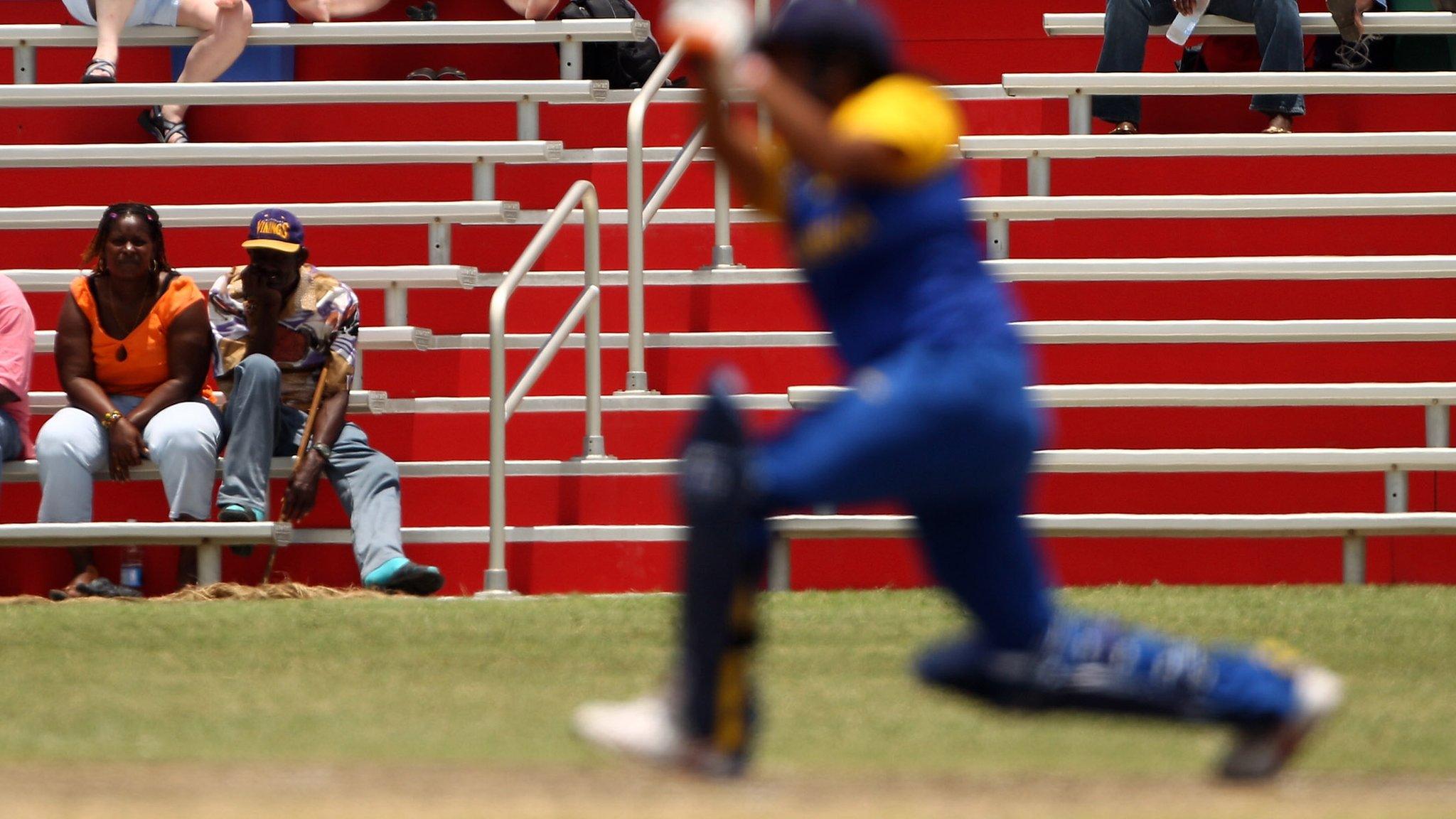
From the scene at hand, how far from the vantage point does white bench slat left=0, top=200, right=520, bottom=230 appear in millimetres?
9852

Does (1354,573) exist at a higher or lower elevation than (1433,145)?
lower

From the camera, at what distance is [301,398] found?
8.81 meters

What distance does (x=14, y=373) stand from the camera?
8.69 metres

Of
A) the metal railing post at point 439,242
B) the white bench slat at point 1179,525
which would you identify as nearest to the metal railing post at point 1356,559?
the white bench slat at point 1179,525

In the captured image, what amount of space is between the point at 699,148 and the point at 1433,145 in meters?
3.43

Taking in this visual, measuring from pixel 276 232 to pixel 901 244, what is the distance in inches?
214

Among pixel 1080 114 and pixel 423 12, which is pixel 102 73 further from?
pixel 1080 114

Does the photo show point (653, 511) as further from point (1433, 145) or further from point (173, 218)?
point (1433, 145)

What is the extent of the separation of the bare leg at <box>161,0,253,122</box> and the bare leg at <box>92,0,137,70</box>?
301 mm

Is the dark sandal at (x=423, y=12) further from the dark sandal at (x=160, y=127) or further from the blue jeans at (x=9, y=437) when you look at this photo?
the blue jeans at (x=9, y=437)

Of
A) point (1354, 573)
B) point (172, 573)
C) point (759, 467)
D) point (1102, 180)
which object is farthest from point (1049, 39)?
point (759, 467)

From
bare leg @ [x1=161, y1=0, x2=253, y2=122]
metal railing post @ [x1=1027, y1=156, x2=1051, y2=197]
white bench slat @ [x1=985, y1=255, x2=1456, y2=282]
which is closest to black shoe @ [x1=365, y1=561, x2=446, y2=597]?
white bench slat @ [x1=985, y1=255, x2=1456, y2=282]

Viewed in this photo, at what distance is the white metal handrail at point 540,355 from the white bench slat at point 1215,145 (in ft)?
6.16

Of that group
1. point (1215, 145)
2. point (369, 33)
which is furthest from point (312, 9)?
point (1215, 145)
